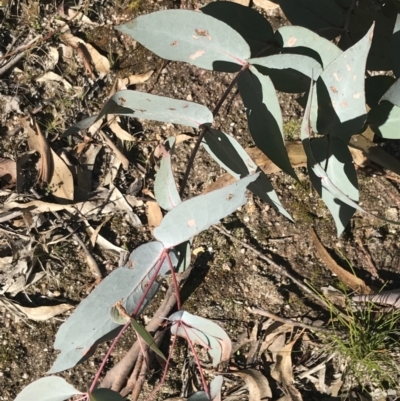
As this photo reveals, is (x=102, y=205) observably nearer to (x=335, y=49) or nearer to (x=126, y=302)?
(x=126, y=302)

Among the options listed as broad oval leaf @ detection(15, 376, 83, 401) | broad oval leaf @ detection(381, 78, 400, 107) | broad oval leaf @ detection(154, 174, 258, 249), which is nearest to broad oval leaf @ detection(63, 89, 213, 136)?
broad oval leaf @ detection(154, 174, 258, 249)

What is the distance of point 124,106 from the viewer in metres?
1.00

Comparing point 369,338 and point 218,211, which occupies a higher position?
point 218,211

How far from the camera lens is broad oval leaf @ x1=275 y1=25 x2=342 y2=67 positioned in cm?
101

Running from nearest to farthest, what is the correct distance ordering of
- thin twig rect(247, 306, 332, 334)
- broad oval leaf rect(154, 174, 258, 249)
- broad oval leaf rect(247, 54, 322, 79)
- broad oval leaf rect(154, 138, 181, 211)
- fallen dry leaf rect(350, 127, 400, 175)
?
1. broad oval leaf rect(154, 174, 258, 249)
2. broad oval leaf rect(247, 54, 322, 79)
3. broad oval leaf rect(154, 138, 181, 211)
4. fallen dry leaf rect(350, 127, 400, 175)
5. thin twig rect(247, 306, 332, 334)

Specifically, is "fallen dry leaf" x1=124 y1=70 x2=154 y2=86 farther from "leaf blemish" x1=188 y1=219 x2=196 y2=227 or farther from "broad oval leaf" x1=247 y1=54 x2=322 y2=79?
"leaf blemish" x1=188 y1=219 x2=196 y2=227

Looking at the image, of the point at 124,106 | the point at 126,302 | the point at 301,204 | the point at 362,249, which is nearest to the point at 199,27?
the point at 124,106

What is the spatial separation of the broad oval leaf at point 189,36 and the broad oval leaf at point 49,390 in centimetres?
67

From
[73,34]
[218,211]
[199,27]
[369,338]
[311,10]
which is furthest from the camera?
[73,34]

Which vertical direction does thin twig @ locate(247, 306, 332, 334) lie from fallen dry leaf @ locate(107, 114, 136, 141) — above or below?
below

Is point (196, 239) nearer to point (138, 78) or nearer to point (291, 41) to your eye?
point (138, 78)

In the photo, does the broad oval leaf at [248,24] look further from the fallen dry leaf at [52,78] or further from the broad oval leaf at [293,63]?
the fallen dry leaf at [52,78]

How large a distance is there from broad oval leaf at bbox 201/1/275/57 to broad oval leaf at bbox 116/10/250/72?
15cm

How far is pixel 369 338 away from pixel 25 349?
106cm
